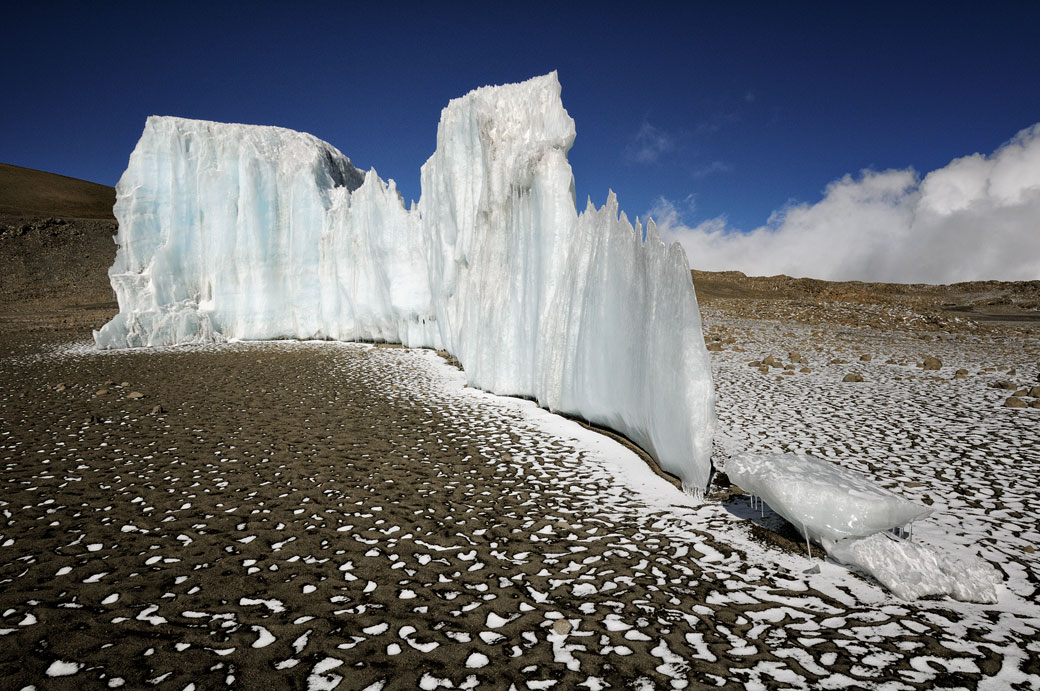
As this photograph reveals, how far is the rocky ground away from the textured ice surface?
0.55 feet

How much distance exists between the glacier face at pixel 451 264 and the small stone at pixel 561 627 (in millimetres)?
3303

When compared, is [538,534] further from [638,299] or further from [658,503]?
[638,299]

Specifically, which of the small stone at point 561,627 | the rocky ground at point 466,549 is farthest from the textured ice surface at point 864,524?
the small stone at point 561,627

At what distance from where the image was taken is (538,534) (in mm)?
5562

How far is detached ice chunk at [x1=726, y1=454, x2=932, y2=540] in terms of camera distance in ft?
14.9

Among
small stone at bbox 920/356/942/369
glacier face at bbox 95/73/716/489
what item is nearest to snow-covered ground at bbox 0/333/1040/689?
glacier face at bbox 95/73/716/489

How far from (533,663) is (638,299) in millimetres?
5664

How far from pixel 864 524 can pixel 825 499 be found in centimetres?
35

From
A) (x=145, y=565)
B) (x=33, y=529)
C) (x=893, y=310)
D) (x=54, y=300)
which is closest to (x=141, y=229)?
(x=33, y=529)

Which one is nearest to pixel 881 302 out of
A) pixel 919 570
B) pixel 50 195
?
pixel 919 570

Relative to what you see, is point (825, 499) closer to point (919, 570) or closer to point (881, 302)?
point (919, 570)

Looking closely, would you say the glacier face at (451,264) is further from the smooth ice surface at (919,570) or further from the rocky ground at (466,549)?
the smooth ice surface at (919,570)

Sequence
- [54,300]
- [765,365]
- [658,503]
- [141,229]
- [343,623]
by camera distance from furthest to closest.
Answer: [54,300], [141,229], [765,365], [658,503], [343,623]

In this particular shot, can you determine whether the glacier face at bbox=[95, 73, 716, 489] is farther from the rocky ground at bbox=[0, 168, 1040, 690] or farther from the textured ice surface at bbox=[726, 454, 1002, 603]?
the rocky ground at bbox=[0, 168, 1040, 690]
